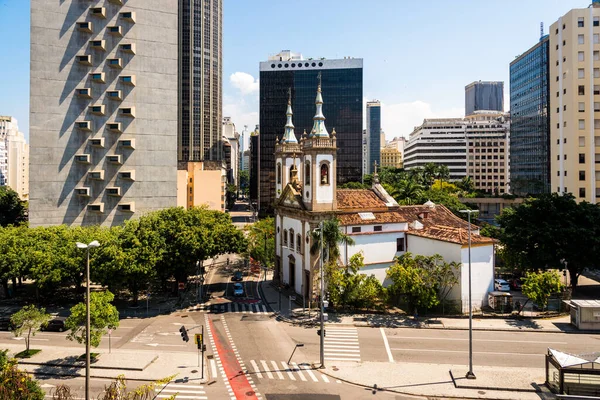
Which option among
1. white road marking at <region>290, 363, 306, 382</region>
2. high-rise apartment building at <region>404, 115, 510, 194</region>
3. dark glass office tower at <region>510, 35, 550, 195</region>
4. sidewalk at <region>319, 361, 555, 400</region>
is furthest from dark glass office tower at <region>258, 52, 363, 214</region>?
sidewalk at <region>319, 361, 555, 400</region>

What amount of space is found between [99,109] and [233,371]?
47187 mm

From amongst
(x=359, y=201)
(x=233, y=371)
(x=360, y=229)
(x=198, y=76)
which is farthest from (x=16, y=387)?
(x=198, y=76)

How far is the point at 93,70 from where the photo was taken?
59.7 metres

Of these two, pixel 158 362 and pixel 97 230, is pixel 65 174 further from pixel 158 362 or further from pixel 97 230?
pixel 158 362

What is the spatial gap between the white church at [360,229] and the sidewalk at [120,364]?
1655 centimetres

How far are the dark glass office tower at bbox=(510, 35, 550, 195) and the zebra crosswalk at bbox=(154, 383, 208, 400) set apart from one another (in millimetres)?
105299

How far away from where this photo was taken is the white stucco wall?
43125 mm

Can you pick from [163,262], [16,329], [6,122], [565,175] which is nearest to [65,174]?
[163,262]

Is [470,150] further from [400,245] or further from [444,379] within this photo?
[444,379]

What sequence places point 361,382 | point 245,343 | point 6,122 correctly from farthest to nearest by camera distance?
point 6,122 < point 245,343 < point 361,382

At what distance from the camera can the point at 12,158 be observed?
149 metres

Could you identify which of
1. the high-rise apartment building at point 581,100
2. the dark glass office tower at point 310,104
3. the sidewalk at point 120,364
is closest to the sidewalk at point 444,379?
the sidewalk at point 120,364

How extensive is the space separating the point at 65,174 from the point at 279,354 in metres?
45.6

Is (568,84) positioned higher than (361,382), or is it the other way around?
(568,84)
